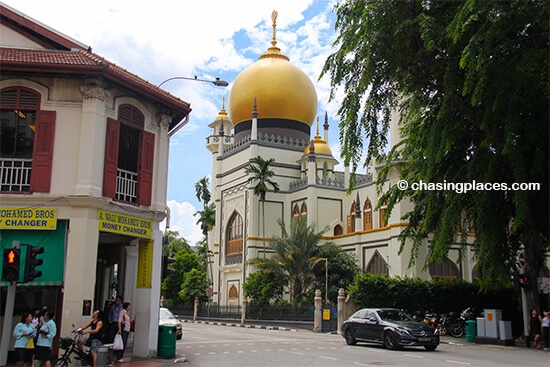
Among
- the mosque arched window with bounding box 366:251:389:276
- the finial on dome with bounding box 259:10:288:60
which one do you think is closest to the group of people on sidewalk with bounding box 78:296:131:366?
the mosque arched window with bounding box 366:251:389:276

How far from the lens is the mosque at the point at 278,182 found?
156 ft

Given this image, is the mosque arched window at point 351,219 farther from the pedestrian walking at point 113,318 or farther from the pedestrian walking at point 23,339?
the pedestrian walking at point 23,339

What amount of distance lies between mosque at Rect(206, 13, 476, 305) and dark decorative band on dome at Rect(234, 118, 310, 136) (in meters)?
0.09

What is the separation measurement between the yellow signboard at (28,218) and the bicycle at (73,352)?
2.50 meters

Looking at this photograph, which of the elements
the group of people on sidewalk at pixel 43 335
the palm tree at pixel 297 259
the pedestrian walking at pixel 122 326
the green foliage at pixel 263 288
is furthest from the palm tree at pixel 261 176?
the group of people on sidewalk at pixel 43 335

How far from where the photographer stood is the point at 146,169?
637 inches

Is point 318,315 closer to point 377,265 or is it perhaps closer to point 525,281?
point 377,265

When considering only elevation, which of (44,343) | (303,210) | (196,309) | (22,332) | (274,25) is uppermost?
(274,25)

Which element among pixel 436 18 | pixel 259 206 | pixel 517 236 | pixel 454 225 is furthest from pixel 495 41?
pixel 259 206

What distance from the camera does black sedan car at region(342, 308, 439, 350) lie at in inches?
688

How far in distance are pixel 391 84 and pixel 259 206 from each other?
29822mm

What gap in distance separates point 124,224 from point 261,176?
33.3 meters

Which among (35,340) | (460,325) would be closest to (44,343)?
(35,340)

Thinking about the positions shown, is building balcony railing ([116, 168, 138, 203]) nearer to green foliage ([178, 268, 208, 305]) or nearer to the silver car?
the silver car
